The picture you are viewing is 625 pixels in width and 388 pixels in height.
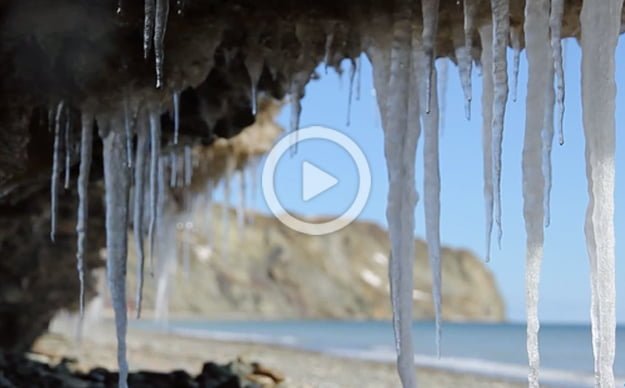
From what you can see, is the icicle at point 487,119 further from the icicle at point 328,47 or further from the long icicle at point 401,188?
the icicle at point 328,47

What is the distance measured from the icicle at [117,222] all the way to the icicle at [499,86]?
2.02 metres

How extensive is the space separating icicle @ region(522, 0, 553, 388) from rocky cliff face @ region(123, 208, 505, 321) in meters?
44.5

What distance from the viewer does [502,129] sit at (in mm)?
2838

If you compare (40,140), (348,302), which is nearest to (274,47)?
(40,140)

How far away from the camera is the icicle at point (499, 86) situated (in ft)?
9.32

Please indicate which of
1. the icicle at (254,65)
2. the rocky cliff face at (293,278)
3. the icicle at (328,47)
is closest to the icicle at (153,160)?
the icicle at (254,65)

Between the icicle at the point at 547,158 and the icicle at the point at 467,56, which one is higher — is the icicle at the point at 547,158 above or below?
below

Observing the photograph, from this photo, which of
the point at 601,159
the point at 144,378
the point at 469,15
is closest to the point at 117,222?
the point at 469,15

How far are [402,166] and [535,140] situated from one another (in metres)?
0.64

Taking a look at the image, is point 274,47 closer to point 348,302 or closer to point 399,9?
point 399,9

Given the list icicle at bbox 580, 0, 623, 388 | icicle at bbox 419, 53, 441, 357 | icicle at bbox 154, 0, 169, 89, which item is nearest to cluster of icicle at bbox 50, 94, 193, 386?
icicle at bbox 154, 0, 169, 89

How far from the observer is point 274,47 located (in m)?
4.16

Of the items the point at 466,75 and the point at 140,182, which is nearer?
the point at 466,75

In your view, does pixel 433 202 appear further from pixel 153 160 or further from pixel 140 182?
pixel 140 182
